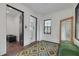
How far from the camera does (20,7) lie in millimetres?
3781

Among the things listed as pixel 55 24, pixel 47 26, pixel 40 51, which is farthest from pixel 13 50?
pixel 55 24

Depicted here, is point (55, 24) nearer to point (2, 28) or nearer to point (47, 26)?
point (47, 26)

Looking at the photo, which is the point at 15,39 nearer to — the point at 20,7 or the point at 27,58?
the point at 20,7

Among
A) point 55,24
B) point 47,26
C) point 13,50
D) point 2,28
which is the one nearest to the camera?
point 2,28

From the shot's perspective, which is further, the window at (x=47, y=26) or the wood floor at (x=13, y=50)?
the window at (x=47, y=26)

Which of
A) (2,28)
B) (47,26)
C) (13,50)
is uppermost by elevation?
(47,26)

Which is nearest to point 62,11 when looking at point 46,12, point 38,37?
point 46,12

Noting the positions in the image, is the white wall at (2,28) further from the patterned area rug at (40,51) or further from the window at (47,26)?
the window at (47,26)

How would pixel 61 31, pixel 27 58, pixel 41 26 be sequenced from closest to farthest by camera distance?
pixel 27 58 < pixel 61 31 < pixel 41 26

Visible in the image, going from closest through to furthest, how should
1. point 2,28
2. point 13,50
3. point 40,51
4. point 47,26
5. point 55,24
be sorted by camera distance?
point 2,28 → point 40,51 → point 13,50 → point 55,24 → point 47,26

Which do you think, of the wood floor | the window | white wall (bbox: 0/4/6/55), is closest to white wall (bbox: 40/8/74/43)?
the window

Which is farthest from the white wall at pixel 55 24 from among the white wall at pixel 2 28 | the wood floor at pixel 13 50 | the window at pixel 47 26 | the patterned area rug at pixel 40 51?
the white wall at pixel 2 28

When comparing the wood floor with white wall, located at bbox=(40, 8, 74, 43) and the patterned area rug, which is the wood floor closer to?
the patterned area rug

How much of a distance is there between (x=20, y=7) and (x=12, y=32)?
7.96 ft
